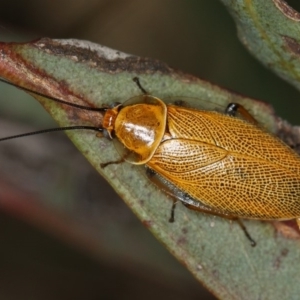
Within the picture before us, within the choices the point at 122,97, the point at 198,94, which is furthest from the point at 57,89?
the point at 198,94

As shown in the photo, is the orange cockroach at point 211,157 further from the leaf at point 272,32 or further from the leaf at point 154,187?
the leaf at point 272,32

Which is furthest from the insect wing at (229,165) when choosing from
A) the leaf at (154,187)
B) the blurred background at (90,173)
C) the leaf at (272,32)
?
the leaf at (272,32)

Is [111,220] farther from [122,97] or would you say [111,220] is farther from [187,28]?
[187,28]

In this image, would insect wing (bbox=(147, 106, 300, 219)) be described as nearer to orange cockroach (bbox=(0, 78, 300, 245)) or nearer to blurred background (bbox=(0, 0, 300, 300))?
orange cockroach (bbox=(0, 78, 300, 245))

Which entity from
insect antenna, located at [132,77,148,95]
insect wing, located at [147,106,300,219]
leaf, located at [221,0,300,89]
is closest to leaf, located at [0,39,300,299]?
insect antenna, located at [132,77,148,95]

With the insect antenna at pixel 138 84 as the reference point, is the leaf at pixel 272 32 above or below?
above

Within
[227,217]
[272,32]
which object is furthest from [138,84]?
[227,217]

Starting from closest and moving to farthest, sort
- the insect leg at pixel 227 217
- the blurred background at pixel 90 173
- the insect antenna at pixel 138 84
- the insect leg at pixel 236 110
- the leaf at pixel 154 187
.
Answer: the leaf at pixel 154 187
the insect antenna at pixel 138 84
the insect leg at pixel 227 217
the insect leg at pixel 236 110
the blurred background at pixel 90 173
